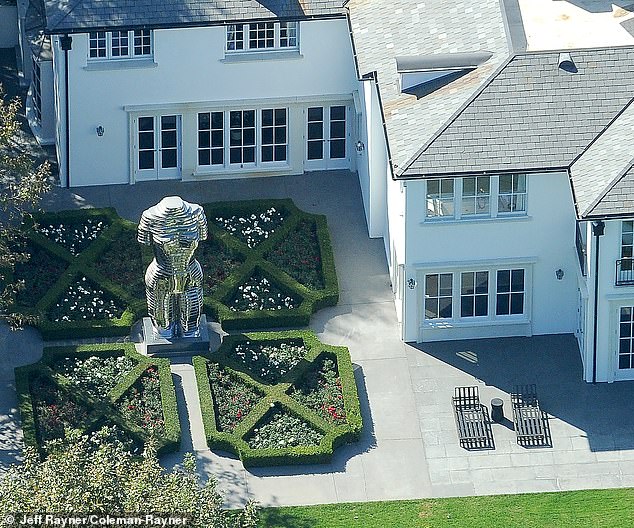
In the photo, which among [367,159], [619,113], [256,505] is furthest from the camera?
[367,159]

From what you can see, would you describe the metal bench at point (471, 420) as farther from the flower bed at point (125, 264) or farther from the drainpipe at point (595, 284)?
the flower bed at point (125, 264)

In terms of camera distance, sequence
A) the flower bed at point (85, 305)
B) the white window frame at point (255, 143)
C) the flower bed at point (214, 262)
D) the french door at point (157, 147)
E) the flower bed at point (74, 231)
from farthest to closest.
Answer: the white window frame at point (255, 143) < the french door at point (157, 147) < the flower bed at point (74, 231) < the flower bed at point (214, 262) < the flower bed at point (85, 305)

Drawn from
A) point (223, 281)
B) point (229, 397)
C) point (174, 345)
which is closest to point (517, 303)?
point (223, 281)

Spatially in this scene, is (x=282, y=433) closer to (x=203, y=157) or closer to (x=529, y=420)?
(x=529, y=420)

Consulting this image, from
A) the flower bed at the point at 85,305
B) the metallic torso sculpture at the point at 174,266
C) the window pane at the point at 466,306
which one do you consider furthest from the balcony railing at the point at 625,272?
the flower bed at the point at 85,305

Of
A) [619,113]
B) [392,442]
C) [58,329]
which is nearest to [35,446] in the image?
[58,329]

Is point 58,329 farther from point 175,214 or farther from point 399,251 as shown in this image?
point 399,251

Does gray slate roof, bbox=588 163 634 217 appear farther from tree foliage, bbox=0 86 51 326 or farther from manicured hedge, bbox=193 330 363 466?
tree foliage, bbox=0 86 51 326
